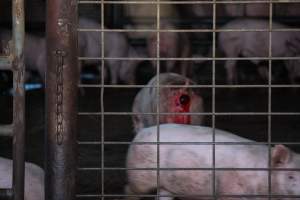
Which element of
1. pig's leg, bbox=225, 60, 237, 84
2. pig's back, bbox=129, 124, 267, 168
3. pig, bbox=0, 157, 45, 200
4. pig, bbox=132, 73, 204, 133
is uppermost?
pig's leg, bbox=225, 60, 237, 84

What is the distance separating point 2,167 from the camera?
425 centimetres

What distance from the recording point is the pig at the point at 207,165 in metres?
4.24

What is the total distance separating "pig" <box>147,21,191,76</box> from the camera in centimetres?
1232

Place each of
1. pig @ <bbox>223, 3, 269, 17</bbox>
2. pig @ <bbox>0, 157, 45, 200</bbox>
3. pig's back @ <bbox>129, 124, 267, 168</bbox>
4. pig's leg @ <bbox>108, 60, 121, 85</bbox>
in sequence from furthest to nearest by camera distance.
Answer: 1. pig @ <bbox>223, 3, 269, 17</bbox>
2. pig's leg @ <bbox>108, 60, 121, 85</bbox>
3. pig's back @ <bbox>129, 124, 267, 168</bbox>
4. pig @ <bbox>0, 157, 45, 200</bbox>

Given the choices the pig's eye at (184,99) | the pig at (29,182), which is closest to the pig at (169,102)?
the pig's eye at (184,99)

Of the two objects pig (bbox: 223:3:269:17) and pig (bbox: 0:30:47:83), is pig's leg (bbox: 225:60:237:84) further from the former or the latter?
pig (bbox: 0:30:47:83)

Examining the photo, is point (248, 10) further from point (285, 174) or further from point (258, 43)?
point (285, 174)

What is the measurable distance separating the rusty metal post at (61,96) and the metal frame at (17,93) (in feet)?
0.50

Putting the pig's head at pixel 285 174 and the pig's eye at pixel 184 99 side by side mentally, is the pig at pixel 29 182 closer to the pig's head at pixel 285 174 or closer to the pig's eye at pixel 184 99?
the pig's head at pixel 285 174

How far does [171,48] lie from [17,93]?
881 centimetres

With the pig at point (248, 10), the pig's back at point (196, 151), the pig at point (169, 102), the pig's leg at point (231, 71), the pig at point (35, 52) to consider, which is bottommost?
the pig's back at point (196, 151)

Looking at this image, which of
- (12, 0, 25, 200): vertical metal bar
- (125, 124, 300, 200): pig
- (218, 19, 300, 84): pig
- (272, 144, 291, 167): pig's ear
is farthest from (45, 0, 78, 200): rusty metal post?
(218, 19, 300, 84): pig

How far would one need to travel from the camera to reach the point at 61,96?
3775 mm

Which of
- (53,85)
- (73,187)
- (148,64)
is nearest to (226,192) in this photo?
(73,187)
